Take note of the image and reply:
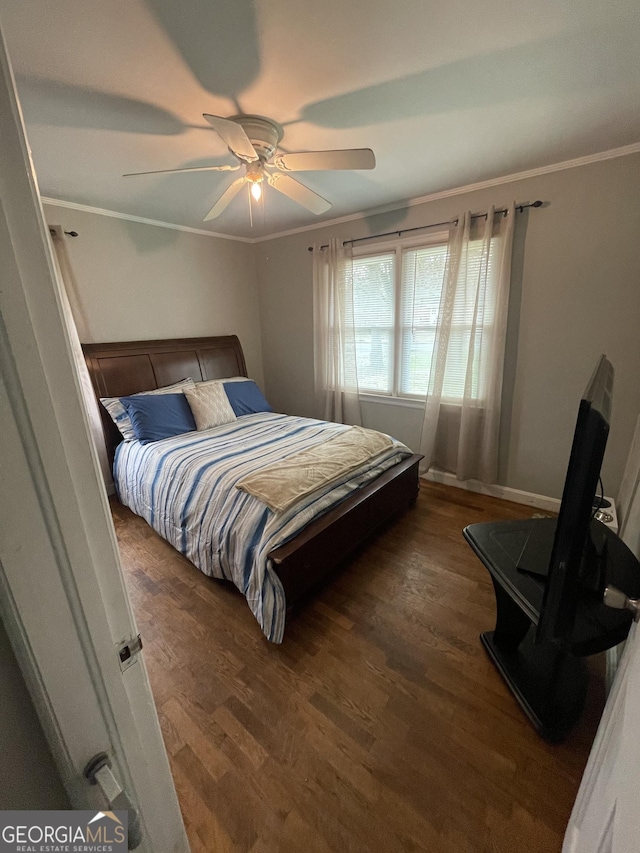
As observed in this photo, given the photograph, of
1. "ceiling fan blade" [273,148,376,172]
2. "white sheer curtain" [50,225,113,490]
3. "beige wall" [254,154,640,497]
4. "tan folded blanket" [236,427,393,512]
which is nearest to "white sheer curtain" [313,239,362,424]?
"beige wall" [254,154,640,497]

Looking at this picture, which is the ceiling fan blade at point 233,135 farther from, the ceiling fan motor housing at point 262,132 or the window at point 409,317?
the window at point 409,317

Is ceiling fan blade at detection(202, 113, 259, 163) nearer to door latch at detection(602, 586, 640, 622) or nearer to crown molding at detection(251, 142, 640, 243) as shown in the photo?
crown molding at detection(251, 142, 640, 243)

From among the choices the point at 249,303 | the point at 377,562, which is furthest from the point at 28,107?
the point at 377,562

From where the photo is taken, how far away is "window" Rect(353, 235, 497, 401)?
268 centimetres

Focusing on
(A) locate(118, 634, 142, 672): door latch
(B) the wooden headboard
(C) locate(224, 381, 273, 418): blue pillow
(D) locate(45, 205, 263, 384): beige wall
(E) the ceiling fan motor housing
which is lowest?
(C) locate(224, 381, 273, 418): blue pillow

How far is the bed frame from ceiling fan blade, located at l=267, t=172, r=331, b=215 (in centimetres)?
181

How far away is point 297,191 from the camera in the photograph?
196 centimetres

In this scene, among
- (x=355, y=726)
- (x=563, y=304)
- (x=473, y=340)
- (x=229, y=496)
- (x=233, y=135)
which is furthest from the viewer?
(x=473, y=340)

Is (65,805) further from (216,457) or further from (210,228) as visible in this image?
(210,228)

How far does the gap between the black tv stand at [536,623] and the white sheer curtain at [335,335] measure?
87.0 inches

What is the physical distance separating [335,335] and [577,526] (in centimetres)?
283

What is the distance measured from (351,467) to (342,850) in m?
1.53

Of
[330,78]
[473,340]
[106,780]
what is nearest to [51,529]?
[106,780]

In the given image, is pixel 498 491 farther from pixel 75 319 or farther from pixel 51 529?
pixel 75 319
